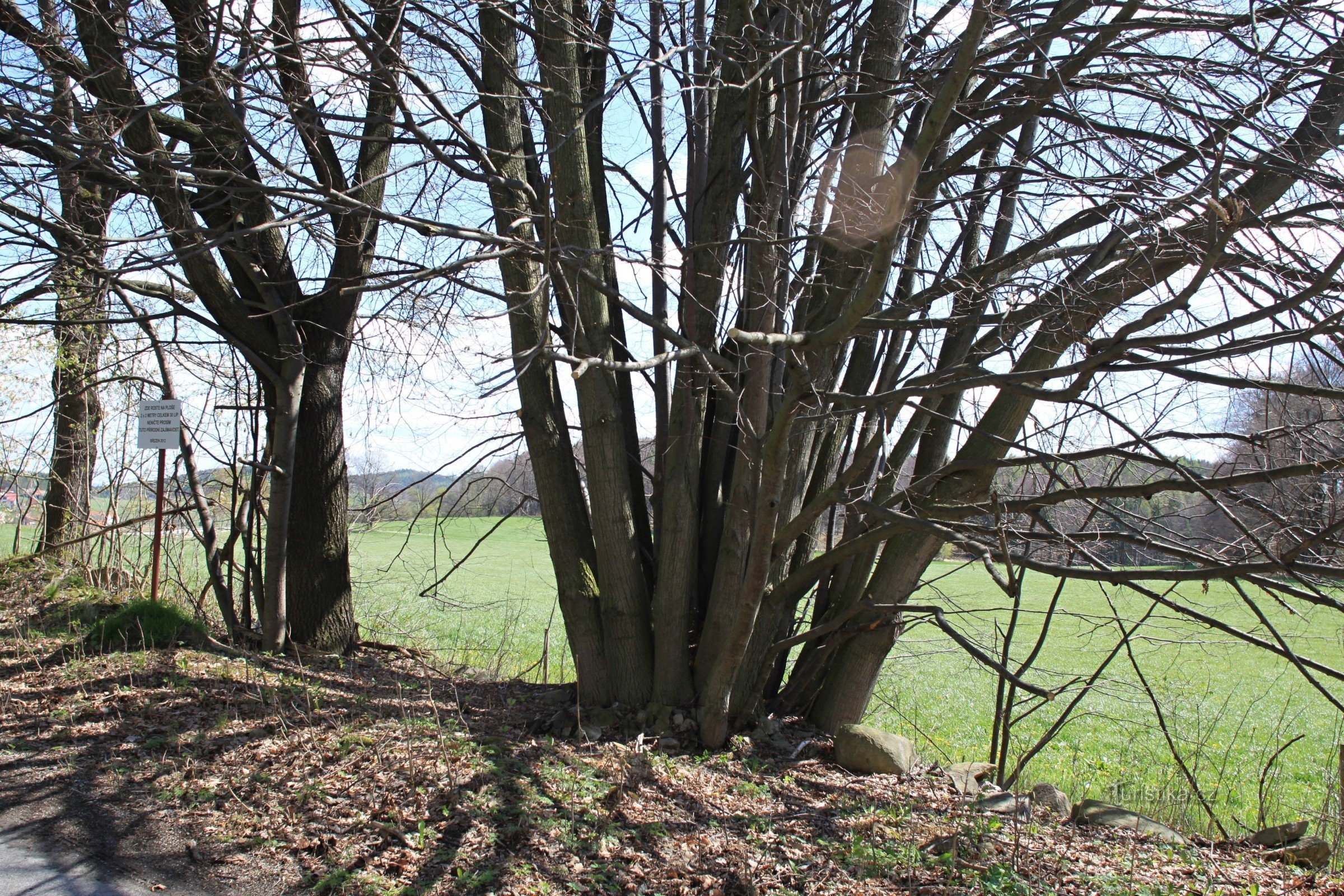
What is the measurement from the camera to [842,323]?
3473 millimetres

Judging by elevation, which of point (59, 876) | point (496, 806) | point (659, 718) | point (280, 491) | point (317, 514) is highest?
point (280, 491)

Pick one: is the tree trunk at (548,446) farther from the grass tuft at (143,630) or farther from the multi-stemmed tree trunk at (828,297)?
the grass tuft at (143,630)

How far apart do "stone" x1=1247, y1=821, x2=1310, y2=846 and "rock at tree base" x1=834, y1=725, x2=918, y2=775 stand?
1.73m

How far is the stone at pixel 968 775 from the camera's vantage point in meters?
4.92

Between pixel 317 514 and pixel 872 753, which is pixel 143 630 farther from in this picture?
pixel 872 753

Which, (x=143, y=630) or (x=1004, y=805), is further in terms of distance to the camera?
(x=143, y=630)

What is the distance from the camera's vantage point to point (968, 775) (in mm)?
5180

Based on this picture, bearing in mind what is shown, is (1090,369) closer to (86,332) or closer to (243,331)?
(243,331)

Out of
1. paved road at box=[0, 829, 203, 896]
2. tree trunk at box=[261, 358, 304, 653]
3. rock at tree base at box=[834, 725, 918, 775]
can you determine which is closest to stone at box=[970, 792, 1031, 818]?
rock at tree base at box=[834, 725, 918, 775]

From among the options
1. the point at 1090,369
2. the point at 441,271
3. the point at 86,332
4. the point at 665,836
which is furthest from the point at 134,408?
the point at 1090,369

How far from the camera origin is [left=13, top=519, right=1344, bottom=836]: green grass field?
6.00 m

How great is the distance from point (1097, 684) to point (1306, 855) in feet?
6.99

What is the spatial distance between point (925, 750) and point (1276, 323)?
5.09m

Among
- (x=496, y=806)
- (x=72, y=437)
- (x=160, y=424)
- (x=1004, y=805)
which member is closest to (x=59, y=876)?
(x=496, y=806)
